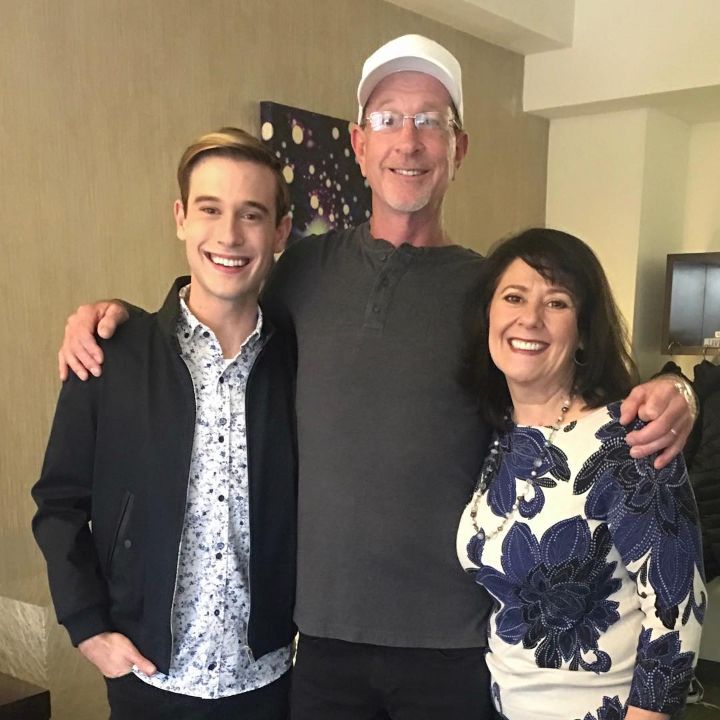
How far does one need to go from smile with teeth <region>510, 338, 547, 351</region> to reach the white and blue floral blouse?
0.42 ft

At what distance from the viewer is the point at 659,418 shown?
128 cm

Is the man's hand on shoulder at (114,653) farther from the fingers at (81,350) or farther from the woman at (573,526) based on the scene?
the woman at (573,526)

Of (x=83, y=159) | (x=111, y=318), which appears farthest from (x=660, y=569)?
(x=83, y=159)

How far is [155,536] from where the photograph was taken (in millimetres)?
1377

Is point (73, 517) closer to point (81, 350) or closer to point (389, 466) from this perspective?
point (81, 350)

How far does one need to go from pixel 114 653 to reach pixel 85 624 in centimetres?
7

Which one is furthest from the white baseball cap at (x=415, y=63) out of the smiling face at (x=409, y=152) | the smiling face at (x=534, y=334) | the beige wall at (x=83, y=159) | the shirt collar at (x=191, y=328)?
the beige wall at (x=83, y=159)

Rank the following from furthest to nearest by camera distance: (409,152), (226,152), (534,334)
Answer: (409,152)
(226,152)
(534,334)

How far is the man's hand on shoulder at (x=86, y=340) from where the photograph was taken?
1408 mm

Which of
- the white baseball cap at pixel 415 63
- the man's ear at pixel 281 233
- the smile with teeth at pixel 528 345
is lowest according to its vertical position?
the smile with teeth at pixel 528 345

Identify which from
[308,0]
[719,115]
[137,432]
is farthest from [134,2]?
[719,115]

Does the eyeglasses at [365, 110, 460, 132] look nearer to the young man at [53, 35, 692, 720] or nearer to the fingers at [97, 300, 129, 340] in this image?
the young man at [53, 35, 692, 720]

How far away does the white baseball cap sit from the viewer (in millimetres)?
1592

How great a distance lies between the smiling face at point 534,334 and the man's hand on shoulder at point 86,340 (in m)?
0.63
